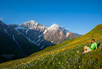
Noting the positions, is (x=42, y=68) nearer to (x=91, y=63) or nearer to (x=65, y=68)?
(x=65, y=68)

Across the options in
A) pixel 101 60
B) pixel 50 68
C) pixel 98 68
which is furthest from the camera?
pixel 50 68

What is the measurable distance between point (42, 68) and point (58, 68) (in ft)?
4.68

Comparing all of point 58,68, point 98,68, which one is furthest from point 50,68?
point 98,68

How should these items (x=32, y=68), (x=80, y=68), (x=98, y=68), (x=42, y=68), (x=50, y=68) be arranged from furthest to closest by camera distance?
(x=32, y=68), (x=42, y=68), (x=50, y=68), (x=80, y=68), (x=98, y=68)

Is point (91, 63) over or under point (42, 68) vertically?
over

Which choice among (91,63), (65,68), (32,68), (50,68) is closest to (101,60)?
(91,63)

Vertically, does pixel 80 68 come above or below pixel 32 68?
above

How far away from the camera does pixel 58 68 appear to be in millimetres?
7262

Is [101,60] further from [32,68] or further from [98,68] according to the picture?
[32,68]

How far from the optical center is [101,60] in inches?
277

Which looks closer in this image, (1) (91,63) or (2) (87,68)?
(2) (87,68)

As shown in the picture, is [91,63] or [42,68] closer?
[91,63]

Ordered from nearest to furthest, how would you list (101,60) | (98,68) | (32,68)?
(98,68), (101,60), (32,68)

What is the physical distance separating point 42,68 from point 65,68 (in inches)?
79.1
